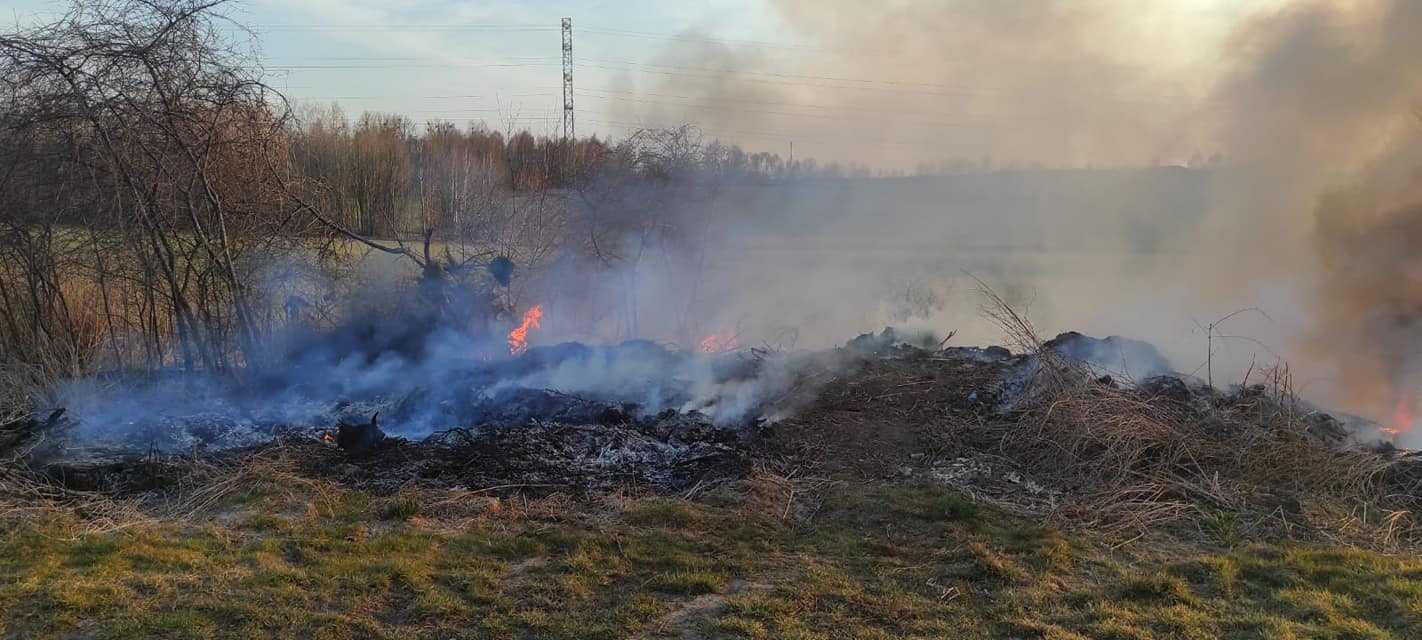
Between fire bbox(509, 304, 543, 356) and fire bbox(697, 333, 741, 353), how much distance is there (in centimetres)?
238

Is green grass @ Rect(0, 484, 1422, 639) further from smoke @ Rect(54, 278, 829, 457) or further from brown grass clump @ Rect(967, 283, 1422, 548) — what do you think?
smoke @ Rect(54, 278, 829, 457)

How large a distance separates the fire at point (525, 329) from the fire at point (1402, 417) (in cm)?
937

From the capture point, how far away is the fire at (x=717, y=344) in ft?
35.1

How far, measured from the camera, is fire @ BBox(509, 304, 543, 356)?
32.1 ft

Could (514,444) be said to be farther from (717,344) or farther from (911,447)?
(717,344)

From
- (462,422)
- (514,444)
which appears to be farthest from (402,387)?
(514,444)

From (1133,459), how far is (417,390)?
658 cm

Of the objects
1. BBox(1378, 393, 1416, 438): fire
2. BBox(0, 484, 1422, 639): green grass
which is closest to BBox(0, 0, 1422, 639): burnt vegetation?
BBox(0, 484, 1422, 639): green grass

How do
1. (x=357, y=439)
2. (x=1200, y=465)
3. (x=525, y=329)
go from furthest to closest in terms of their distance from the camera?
(x=525, y=329) < (x=357, y=439) < (x=1200, y=465)

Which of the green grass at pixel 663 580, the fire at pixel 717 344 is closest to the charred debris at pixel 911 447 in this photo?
the green grass at pixel 663 580

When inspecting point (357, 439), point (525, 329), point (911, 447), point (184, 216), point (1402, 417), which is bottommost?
point (1402, 417)

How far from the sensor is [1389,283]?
368 inches

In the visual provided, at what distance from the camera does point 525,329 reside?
1038 cm

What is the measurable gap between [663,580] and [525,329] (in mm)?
6866
